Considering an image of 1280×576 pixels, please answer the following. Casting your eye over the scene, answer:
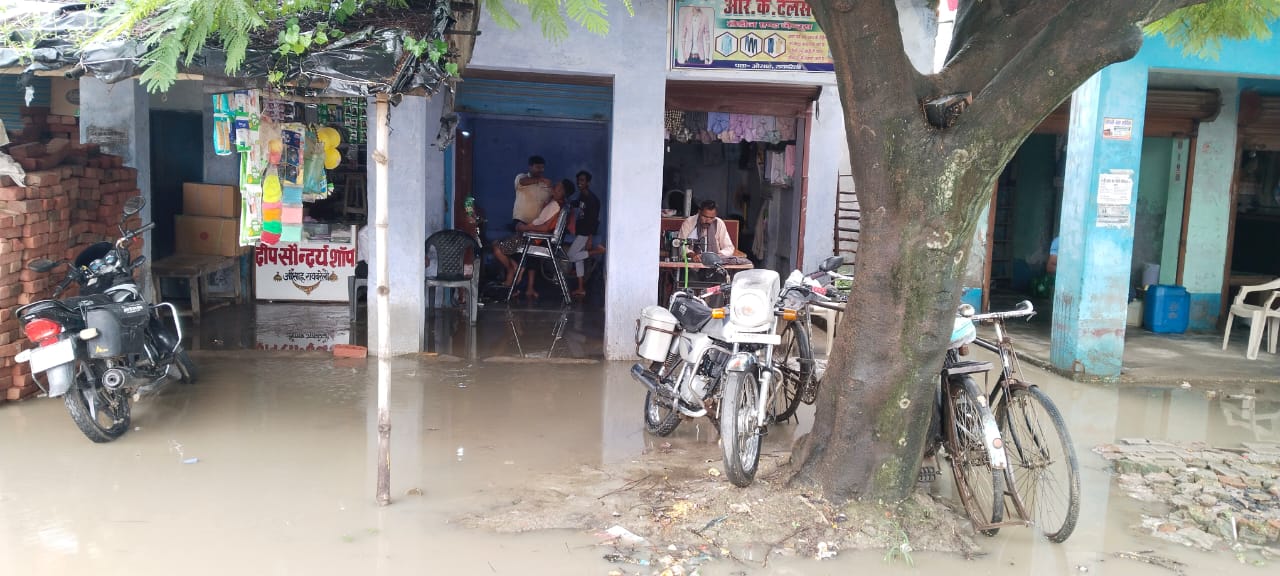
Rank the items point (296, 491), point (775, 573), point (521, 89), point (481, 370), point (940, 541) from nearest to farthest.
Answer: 1. point (775, 573)
2. point (940, 541)
3. point (296, 491)
4. point (481, 370)
5. point (521, 89)

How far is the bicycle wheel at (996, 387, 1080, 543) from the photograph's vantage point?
4762 millimetres

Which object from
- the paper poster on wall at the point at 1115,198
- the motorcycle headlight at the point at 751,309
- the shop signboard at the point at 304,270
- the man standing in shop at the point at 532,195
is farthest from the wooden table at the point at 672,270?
the shop signboard at the point at 304,270

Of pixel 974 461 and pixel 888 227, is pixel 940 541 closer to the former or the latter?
pixel 974 461

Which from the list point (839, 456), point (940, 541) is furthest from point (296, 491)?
point (940, 541)

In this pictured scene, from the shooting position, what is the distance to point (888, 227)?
493 centimetres

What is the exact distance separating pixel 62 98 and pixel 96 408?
554 cm

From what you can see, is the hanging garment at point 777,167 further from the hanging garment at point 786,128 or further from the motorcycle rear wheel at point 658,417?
the motorcycle rear wheel at point 658,417

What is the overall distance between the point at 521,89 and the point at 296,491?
7195 millimetres

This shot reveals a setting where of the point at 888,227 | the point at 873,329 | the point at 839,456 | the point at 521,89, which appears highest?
the point at 521,89

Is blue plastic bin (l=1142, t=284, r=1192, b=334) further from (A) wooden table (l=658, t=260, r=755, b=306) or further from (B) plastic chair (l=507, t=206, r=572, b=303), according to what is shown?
(B) plastic chair (l=507, t=206, r=572, b=303)

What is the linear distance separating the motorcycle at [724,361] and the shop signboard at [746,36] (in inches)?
114

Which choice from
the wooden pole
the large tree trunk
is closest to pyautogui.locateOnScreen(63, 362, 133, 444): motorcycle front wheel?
the wooden pole

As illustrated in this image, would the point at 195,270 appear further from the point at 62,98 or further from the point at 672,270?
the point at 672,270

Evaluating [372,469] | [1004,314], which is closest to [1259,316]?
[1004,314]
